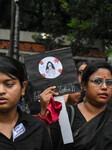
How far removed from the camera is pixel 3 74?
1.76 meters

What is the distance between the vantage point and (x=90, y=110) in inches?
94.3

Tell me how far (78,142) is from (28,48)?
14515 mm

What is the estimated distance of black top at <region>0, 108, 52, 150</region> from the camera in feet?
5.51

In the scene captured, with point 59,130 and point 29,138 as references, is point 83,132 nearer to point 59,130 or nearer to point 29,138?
point 59,130

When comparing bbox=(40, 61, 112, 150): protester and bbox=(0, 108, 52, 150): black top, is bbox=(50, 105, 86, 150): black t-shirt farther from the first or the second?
bbox=(0, 108, 52, 150): black top

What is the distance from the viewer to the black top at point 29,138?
1679 mm

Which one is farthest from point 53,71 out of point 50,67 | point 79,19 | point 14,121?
point 79,19

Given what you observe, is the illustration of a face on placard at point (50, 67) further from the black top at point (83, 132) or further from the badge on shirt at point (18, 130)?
the badge on shirt at point (18, 130)

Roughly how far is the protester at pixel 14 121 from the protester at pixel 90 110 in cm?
36

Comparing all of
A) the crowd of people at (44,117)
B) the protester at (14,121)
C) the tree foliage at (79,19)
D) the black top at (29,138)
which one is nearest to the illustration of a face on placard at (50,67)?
the crowd of people at (44,117)

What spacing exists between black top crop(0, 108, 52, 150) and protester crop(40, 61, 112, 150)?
13.3 inches

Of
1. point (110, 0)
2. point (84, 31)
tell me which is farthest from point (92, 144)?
point (84, 31)

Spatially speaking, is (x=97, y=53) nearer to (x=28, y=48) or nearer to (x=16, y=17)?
(x=28, y=48)

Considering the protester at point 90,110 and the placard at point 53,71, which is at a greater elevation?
the placard at point 53,71
